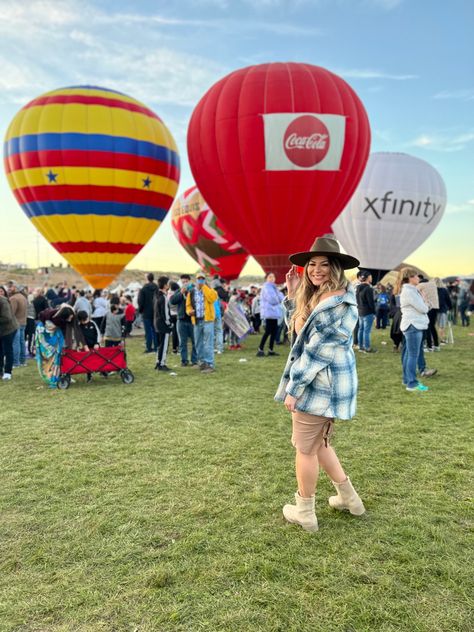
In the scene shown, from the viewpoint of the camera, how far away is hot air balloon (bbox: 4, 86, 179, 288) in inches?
712

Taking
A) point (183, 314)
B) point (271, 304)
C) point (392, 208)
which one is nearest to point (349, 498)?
point (183, 314)

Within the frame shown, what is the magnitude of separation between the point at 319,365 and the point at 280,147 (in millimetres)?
12263

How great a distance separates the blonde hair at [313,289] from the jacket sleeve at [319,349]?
8.0 inches

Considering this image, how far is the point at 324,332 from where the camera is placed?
3074 millimetres

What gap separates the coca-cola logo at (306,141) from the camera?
46.3 feet

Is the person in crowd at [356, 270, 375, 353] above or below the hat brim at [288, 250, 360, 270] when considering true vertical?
below

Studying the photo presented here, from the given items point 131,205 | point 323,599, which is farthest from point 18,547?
point 131,205

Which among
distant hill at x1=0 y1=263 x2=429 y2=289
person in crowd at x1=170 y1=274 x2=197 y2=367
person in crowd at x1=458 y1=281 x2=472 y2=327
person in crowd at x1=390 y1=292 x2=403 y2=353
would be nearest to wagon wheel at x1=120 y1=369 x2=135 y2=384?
person in crowd at x1=170 y1=274 x2=197 y2=367

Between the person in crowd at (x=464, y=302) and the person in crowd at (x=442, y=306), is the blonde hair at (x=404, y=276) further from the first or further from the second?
the person in crowd at (x=464, y=302)

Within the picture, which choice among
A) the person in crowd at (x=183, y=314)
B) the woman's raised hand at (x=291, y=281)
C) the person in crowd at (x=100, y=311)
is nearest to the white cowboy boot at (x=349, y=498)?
the woman's raised hand at (x=291, y=281)

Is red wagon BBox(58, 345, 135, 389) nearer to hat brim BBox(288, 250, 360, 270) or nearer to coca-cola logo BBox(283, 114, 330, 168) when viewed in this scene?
hat brim BBox(288, 250, 360, 270)

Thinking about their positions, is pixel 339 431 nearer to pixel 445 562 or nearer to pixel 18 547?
pixel 445 562

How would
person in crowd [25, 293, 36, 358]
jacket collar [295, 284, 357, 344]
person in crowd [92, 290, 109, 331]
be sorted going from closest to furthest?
jacket collar [295, 284, 357, 344] → person in crowd [25, 293, 36, 358] → person in crowd [92, 290, 109, 331]

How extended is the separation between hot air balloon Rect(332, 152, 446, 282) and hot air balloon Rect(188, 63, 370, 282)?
9.20m
